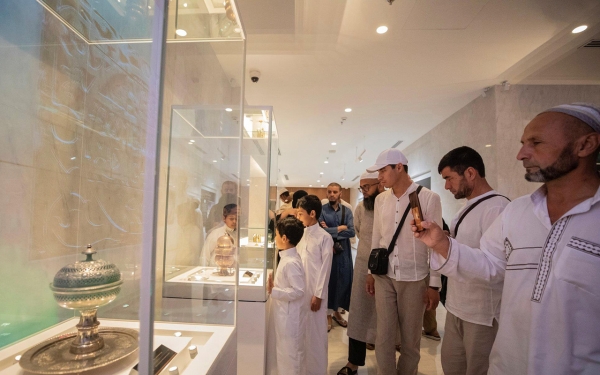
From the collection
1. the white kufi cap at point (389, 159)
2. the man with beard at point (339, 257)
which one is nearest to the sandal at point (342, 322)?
the man with beard at point (339, 257)

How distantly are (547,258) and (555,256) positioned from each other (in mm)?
33

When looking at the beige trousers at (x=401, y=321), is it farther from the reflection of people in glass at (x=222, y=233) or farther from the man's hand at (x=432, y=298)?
the reflection of people in glass at (x=222, y=233)

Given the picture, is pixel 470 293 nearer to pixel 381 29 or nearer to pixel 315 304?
pixel 315 304

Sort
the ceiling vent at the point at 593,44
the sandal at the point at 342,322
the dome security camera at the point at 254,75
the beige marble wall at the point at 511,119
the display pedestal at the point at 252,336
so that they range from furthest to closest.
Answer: the beige marble wall at the point at 511,119
the dome security camera at the point at 254,75
the sandal at the point at 342,322
the ceiling vent at the point at 593,44
the display pedestal at the point at 252,336

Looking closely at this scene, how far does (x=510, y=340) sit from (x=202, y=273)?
127 cm

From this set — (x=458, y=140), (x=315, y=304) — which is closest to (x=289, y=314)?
(x=315, y=304)

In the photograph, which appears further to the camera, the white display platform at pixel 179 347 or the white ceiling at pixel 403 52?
the white ceiling at pixel 403 52

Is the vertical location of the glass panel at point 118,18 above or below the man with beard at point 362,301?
above

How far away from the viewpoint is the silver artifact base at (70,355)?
2.05ft

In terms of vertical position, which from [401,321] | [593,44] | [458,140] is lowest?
[401,321]

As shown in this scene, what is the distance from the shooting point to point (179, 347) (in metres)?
0.82

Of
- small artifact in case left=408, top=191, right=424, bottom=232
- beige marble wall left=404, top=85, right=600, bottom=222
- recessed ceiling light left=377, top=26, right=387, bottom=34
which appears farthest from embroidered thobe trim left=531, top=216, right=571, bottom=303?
beige marble wall left=404, top=85, right=600, bottom=222

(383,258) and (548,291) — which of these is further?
(383,258)

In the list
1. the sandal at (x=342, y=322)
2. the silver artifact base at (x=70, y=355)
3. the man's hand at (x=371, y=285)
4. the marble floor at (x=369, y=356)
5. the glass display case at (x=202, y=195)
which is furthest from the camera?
the sandal at (x=342, y=322)
